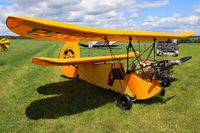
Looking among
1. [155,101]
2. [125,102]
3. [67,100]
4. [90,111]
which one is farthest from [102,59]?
[155,101]

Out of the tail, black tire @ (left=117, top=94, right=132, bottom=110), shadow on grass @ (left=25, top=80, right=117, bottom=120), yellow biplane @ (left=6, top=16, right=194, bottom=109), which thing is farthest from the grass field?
the tail

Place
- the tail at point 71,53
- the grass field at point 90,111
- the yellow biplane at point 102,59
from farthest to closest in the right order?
the tail at point 71,53
the grass field at point 90,111
the yellow biplane at point 102,59

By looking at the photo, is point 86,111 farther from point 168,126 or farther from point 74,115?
point 168,126

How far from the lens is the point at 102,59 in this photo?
20.6ft

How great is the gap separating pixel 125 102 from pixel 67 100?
2125mm

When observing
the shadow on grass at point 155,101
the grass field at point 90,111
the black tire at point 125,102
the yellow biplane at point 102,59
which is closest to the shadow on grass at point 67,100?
the grass field at point 90,111

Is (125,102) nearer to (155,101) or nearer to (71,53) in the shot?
(155,101)

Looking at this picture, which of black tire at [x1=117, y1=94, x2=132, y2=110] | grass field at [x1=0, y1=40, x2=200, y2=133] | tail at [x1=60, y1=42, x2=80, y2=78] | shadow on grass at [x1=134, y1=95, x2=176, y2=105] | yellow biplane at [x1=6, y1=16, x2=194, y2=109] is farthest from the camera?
tail at [x1=60, y1=42, x2=80, y2=78]

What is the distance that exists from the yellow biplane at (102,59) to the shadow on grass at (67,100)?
0.47m

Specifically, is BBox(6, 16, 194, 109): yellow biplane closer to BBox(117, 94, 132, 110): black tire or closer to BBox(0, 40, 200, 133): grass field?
BBox(117, 94, 132, 110): black tire

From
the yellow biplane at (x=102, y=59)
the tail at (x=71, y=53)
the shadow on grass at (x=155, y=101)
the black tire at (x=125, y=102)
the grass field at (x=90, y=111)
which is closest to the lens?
the yellow biplane at (x=102, y=59)

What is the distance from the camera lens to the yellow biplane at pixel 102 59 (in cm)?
306

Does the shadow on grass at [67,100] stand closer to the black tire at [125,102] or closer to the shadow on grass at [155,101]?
the black tire at [125,102]

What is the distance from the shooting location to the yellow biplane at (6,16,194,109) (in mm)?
3062
